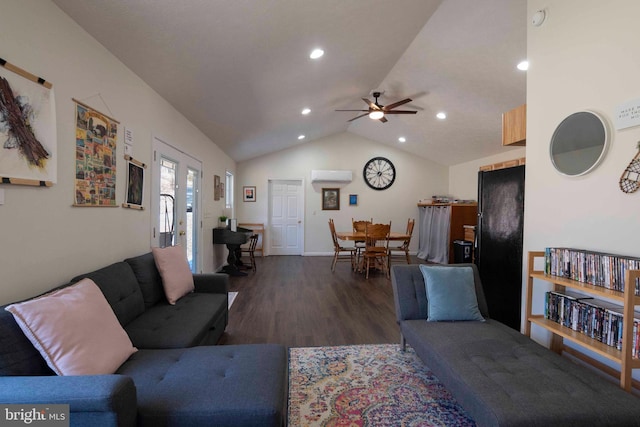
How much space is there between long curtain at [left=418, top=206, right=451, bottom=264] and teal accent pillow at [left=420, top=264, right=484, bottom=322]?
14.2 ft

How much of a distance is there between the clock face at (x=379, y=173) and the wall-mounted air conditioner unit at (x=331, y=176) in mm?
496

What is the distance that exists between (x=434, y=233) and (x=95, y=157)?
21.2ft

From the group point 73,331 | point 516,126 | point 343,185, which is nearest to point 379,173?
point 343,185

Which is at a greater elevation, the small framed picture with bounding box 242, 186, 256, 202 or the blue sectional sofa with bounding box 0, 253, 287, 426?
the small framed picture with bounding box 242, 186, 256, 202

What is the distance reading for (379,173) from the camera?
7.55 metres

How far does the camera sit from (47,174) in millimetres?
1620

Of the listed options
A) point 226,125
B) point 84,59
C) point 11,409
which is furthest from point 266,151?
point 11,409

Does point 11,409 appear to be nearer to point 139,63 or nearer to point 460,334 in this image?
point 460,334

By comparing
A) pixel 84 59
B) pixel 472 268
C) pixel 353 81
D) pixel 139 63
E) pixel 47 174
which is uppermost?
pixel 353 81

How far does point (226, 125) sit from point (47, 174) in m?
2.95

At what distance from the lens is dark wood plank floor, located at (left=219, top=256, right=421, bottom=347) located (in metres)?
2.80

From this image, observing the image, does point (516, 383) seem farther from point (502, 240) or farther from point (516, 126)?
point (516, 126)

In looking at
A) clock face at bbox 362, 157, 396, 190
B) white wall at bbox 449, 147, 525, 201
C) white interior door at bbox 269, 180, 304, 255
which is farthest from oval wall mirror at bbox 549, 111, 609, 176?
white interior door at bbox 269, 180, 304, 255

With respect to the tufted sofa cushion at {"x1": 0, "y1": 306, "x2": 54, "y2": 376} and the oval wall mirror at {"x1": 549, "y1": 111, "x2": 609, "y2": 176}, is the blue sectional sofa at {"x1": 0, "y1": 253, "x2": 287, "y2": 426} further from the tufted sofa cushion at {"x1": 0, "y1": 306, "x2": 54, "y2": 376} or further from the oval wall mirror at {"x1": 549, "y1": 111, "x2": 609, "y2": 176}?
the oval wall mirror at {"x1": 549, "y1": 111, "x2": 609, "y2": 176}
